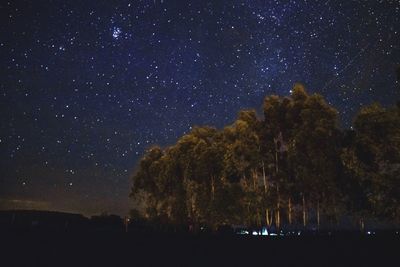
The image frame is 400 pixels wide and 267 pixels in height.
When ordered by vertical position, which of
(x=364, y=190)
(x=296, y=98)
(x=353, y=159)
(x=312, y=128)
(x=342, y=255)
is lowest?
(x=342, y=255)

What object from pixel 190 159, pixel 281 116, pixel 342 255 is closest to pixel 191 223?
pixel 190 159

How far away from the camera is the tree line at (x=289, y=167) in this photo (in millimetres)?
28547

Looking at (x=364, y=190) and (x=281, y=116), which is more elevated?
(x=281, y=116)

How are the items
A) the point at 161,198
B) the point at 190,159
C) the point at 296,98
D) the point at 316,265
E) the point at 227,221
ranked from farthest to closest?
the point at 161,198 < the point at 190,159 < the point at 227,221 < the point at 296,98 < the point at 316,265

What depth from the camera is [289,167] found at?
35.4 m

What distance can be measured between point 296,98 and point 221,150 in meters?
8.50

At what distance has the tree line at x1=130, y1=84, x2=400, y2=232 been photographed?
28.5 meters

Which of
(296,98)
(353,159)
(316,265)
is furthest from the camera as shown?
(296,98)

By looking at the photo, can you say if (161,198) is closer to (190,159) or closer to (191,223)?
(191,223)

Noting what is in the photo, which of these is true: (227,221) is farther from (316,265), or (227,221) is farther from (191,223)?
(316,265)

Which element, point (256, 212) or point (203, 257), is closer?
point (203, 257)

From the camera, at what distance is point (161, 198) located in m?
54.2

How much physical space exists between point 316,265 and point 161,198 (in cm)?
4201

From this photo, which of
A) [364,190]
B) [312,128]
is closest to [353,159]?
[364,190]
